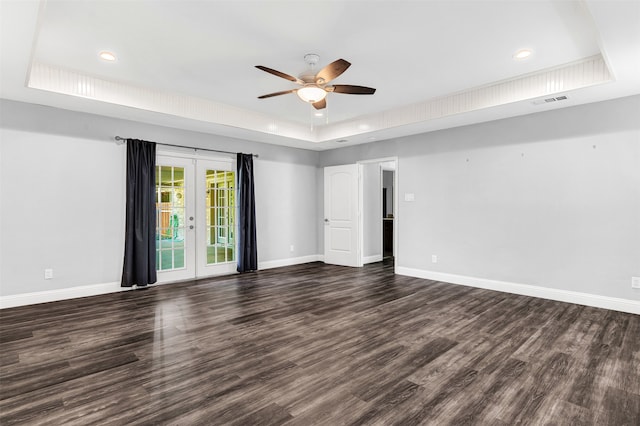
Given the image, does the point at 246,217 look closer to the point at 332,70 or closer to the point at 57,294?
the point at 57,294

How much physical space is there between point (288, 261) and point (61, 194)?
4.21 meters

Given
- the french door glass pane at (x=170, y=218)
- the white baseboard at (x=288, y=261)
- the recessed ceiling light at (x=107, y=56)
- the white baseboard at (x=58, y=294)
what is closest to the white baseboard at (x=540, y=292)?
the white baseboard at (x=288, y=261)

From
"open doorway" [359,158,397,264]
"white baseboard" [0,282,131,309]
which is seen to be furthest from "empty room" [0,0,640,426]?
"open doorway" [359,158,397,264]

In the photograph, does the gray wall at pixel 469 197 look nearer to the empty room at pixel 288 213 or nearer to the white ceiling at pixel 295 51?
the empty room at pixel 288 213

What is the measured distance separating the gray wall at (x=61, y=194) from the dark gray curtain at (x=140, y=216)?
141 mm

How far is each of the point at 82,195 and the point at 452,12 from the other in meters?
5.11

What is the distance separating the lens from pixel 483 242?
5418mm

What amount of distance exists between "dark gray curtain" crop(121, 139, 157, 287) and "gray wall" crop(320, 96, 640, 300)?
433 cm

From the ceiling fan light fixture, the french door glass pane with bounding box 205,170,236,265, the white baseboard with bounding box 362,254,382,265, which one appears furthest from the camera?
the white baseboard with bounding box 362,254,382,265

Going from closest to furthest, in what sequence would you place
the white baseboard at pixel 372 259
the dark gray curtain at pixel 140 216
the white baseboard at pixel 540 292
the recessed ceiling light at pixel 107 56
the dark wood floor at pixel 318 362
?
the dark wood floor at pixel 318 362, the recessed ceiling light at pixel 107 56, the white baseboard at pixel 540 292, the dark gray curtain at pixel 140 216, the white baseboard at pixel 372 259

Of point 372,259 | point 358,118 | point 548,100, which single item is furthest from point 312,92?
point 372,259

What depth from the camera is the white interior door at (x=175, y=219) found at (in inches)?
223

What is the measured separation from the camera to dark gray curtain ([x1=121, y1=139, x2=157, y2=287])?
203 inches

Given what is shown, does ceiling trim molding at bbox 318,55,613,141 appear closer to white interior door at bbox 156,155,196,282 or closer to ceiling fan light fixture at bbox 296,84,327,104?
ceiling fan light fixture at bbox 296,84,327,104
